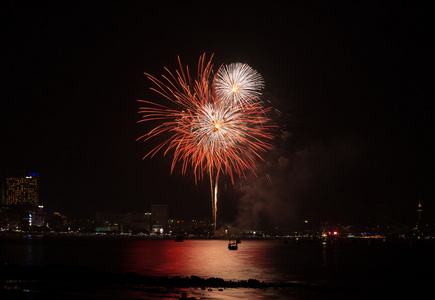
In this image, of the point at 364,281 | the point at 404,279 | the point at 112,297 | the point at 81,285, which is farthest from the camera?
the point at 404,279

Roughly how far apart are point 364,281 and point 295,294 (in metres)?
16.0

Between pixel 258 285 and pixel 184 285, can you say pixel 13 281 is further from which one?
pixel 258 285

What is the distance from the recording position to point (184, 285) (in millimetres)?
38188

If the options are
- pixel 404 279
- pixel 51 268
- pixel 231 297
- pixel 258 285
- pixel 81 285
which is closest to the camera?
pixel 231 297

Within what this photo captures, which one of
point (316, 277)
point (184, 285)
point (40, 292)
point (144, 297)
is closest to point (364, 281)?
point (316, 277)

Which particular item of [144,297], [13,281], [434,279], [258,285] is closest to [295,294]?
[258,285]

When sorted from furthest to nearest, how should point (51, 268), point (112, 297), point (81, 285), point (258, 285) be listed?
point (51, 268)
point (258, 285)
point (81, 285)
point (112, 297)

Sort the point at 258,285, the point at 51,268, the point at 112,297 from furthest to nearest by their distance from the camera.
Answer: the point at 51,268, the point at 258,285, the point at 112,297

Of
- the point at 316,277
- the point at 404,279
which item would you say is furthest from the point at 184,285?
the point at 404,279

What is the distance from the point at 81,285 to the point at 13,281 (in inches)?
210

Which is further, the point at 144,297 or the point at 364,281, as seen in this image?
the point at 364,281

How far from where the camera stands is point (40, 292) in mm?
32125

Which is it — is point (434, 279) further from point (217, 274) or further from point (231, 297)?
point (231, 297)

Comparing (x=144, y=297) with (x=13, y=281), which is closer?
(x=144, y=297)
